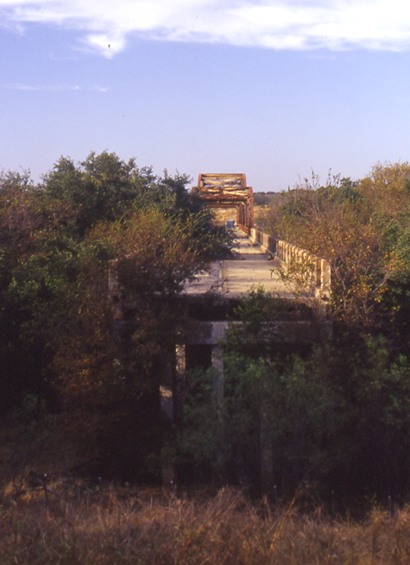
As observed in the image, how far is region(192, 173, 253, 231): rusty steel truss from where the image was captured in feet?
156

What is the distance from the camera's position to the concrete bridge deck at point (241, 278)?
15200 mm

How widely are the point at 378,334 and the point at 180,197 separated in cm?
1176

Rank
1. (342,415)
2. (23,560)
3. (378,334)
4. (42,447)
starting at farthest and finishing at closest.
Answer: (378,334) → (42,447) → (342,415) → (23,560)

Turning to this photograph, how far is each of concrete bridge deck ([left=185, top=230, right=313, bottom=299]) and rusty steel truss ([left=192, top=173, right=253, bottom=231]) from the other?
1794 centimetres

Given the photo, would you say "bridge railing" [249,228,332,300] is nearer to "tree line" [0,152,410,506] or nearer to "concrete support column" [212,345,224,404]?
"tree line" [0,152,410,506]

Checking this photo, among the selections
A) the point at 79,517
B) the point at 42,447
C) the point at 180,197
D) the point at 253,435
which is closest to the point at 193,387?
the point at 253,435

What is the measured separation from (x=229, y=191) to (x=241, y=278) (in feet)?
98.9

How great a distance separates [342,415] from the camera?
1147 centimetres

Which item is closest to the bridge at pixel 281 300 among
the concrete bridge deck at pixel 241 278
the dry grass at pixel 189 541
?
the concrete bridge deck at pixel 241 278

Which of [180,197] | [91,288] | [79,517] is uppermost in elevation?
[180,197]

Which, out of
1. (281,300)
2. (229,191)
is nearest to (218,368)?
(281,300)

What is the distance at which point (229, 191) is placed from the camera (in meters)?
49.2

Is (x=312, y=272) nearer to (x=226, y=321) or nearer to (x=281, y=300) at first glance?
(x=281, y=300)

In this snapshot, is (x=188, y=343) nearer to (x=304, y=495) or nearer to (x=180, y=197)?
(x=304, y=495)
